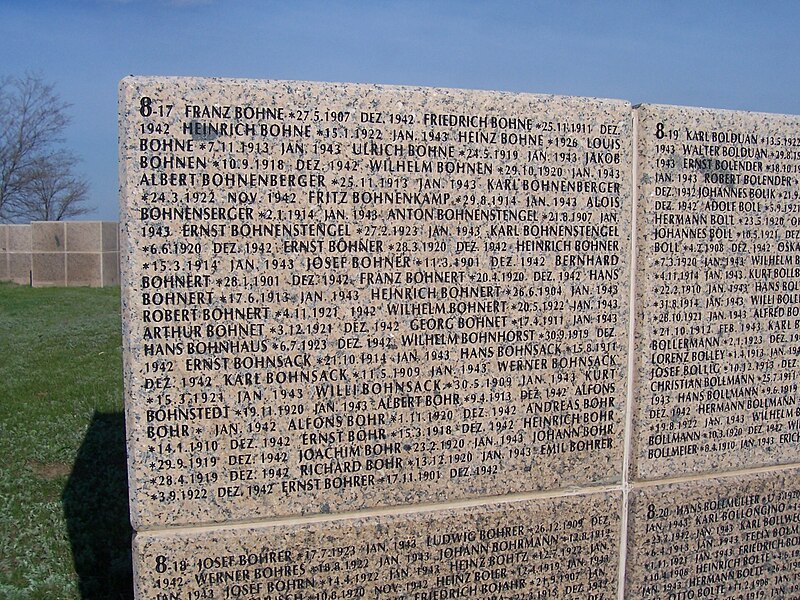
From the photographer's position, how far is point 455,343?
3016mm

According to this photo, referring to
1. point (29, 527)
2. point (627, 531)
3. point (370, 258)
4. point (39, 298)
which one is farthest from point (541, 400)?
point (39, 298)

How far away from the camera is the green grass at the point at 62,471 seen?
4.09 meters

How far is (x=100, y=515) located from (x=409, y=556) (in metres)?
2.66

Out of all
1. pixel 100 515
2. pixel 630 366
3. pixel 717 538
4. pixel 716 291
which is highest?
pixel 716 291

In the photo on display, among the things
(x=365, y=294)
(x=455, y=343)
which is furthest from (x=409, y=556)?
(x=365, y=294)

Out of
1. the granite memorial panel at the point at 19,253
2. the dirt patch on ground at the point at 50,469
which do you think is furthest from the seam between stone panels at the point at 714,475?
the granite memorial panel at the point at 19,253

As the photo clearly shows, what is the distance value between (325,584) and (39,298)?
51.3 feet

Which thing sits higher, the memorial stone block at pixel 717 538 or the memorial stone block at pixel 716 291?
the memorial stone block at pixel 716 291

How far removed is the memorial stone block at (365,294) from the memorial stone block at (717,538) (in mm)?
319

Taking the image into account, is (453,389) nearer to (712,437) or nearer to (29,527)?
(712,437)

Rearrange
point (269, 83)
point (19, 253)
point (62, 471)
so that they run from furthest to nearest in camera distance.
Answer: point (19, 253)
point (62, 471)
point (269, 83)

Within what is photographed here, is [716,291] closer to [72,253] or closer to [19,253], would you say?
[72,253]

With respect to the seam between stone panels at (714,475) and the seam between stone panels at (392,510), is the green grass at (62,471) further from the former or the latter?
the seam between stone panels at (714,475)

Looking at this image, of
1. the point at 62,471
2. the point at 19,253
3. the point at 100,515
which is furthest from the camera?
the point at 19,253
